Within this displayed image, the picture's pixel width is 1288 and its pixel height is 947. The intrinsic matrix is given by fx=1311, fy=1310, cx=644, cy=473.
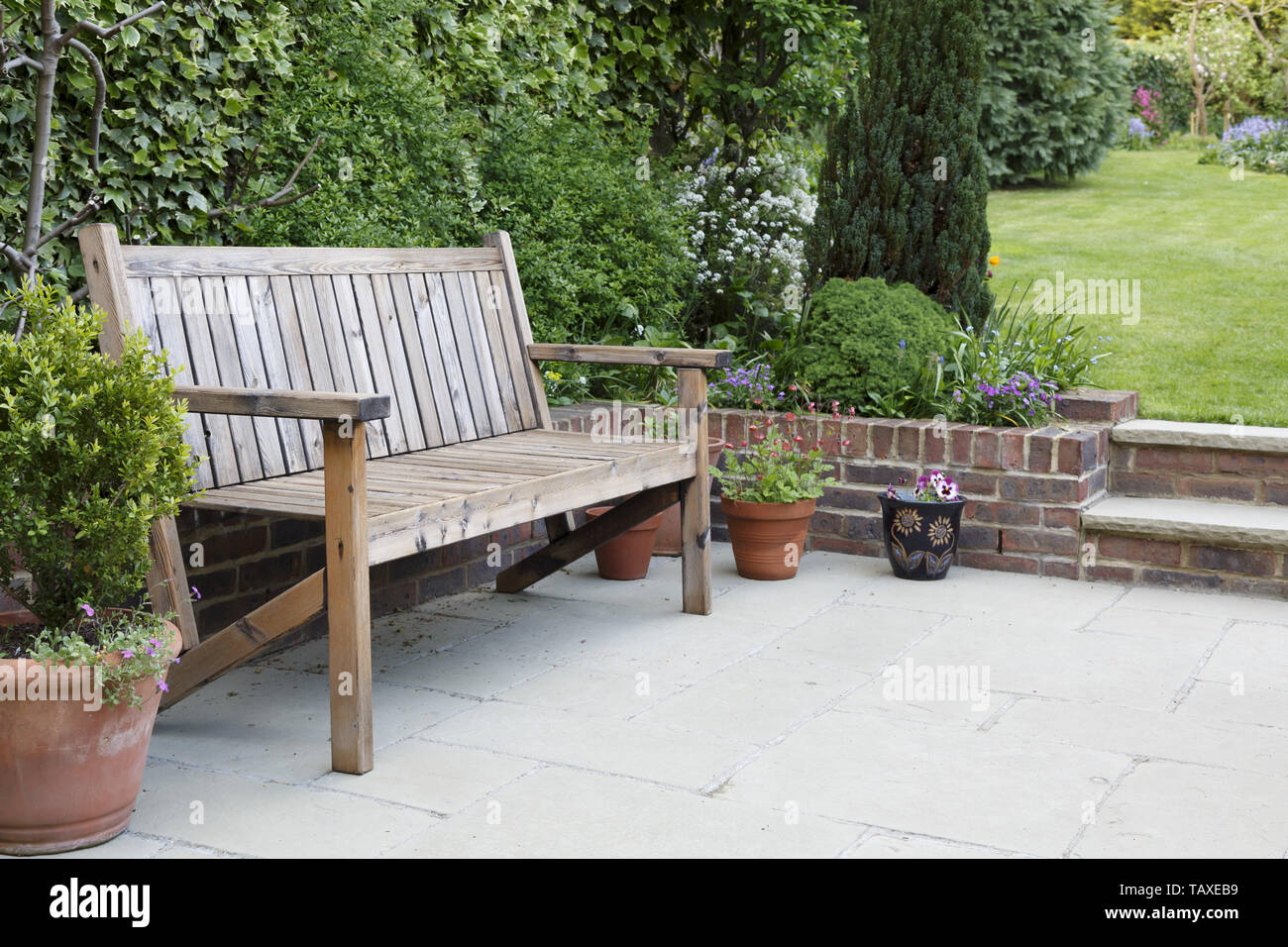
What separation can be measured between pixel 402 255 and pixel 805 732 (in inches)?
76.7

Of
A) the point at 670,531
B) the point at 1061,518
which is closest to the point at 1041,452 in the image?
the point at 1061,518

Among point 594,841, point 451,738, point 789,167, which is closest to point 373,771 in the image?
point 451,738

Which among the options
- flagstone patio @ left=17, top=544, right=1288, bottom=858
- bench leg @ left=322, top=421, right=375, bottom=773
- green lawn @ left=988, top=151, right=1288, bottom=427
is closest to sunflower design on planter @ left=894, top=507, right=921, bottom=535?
flagstone patio @ left=17, top=544, right=1288, bottom=858

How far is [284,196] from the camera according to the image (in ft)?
13.9

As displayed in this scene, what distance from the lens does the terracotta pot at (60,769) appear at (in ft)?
8.14

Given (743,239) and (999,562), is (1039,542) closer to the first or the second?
(999,562)

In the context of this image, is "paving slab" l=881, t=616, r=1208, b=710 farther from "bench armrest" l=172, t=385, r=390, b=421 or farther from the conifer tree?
the conifer tree

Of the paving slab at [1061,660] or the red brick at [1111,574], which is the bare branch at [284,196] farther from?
the red brick at [1111,574]

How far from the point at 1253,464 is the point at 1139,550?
1.85 ft

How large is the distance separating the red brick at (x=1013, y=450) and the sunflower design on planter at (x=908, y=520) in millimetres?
457

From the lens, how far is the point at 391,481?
3.43m

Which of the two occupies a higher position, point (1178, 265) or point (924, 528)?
point (1178, 265)

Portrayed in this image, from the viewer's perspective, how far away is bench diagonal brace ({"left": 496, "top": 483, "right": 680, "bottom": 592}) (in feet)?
14.1

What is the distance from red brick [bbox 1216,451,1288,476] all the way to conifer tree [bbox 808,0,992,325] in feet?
4.14
